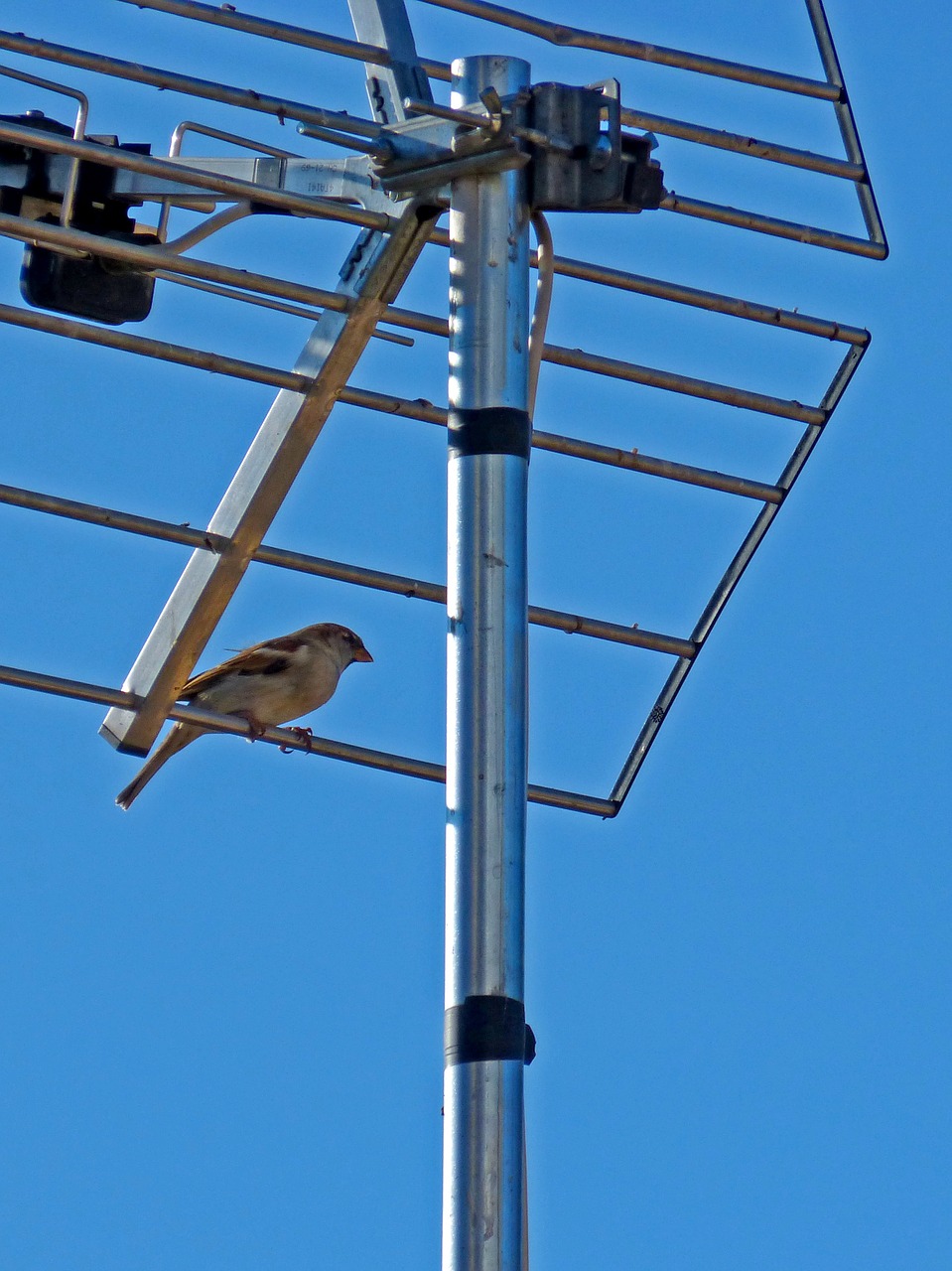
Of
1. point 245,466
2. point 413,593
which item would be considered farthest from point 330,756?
point 245,466

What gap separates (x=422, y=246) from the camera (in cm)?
441

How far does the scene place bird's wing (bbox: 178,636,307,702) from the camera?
935 cm

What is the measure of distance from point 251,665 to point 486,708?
5733 millimetres

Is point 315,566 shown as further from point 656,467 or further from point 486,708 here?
point 486,708

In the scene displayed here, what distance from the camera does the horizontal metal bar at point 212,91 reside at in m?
4.22

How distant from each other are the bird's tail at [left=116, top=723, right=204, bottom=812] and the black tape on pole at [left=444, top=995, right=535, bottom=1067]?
15.5ft

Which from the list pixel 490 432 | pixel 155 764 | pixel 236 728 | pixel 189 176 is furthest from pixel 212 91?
pixel 155 764

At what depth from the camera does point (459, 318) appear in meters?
3.94

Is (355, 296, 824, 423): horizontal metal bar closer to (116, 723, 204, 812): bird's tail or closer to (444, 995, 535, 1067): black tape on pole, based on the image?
(444, 995, 535, 1067): black tape on pole

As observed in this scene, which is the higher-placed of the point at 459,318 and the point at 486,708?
the point at 459,318

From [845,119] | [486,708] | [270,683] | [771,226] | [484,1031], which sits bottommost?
[484,1031]

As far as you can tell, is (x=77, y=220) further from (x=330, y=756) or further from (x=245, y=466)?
(x=330, y=756)

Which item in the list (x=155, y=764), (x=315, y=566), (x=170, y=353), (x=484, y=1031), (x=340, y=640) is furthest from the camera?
(x=340, y=640)

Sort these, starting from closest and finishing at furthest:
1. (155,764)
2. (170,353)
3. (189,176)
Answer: (189,176) < (170,353) < (155,764)
